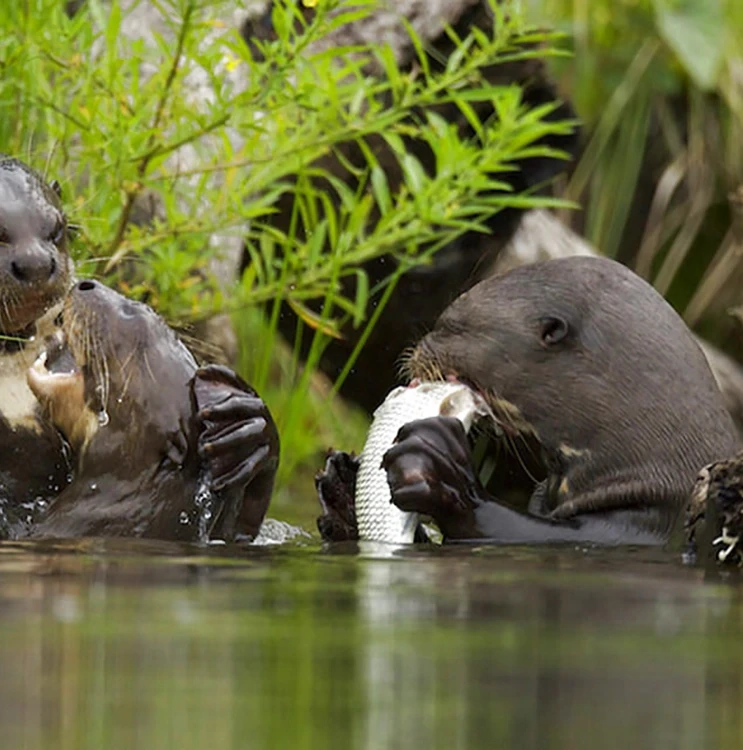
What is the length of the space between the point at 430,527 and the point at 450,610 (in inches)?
69.9

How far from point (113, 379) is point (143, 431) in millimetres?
110

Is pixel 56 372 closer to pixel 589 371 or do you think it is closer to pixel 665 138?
pixel 589 371

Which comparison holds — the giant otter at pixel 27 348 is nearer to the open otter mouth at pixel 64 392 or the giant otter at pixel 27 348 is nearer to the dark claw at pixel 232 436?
the open otter mouth at pixel 64 392

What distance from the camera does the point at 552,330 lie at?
13.2 feet

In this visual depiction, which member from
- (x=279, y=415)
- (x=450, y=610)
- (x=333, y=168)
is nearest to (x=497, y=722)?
(x=450, y=610)

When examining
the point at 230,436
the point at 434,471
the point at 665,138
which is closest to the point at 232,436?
the point at 230,436

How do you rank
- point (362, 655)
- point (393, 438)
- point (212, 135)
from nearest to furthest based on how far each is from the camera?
1. point (362, 655)
2. point (393, 438)
3. point (212, 135)

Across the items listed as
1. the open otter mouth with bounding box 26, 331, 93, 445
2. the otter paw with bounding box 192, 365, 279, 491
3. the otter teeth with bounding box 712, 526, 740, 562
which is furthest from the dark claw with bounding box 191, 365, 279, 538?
the otter teeth with bounding box 712, 526, 740, 562

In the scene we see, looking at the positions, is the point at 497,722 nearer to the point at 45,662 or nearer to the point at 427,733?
the point at 427,733

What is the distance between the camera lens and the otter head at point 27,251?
3.47m

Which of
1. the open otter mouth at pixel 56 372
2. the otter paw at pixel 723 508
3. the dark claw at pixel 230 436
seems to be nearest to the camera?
the otter paw at pixel 723 508

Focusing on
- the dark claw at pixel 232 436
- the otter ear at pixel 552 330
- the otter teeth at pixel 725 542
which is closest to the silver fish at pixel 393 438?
the otter ear at pixel 552 330

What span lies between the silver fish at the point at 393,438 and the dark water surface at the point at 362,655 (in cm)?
78

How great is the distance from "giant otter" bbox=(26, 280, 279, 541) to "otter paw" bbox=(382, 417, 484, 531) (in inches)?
11.2
